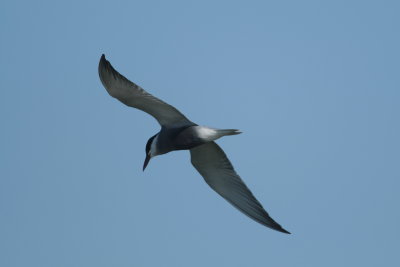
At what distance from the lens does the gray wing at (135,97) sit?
1019cm

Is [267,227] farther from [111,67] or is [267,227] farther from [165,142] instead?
[111,67]

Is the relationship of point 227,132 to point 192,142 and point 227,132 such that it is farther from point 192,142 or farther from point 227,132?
point 192,142

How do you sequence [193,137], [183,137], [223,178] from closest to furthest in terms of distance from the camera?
1. [193,137]
2. [183,137]
3. [223,178]

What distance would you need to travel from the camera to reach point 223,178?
11.8 metres

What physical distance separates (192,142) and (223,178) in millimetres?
1272

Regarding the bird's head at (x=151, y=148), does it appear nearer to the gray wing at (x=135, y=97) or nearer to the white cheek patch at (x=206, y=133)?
the gray wing at (x=135, y=97)

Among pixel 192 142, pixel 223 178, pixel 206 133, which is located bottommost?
A: pixel 223 178

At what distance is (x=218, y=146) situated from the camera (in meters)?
11.5

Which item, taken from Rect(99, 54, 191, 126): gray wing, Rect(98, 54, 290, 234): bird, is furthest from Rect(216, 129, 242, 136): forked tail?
Rect(99, 54, 191, 126): gray wing

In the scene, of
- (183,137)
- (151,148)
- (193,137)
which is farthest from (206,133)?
(151,148)

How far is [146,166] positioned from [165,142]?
74 cm

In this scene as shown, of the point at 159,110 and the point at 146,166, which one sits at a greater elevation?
the point at 159,110

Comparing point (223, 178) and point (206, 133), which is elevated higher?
point (206, 133)

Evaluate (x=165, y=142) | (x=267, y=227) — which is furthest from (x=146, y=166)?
(x=267, y=227)
